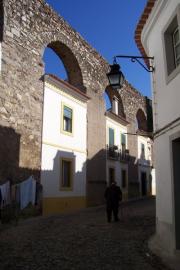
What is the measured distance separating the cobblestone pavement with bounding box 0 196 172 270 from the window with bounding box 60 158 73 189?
6.21 meters

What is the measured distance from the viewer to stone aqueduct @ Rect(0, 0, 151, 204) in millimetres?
13570

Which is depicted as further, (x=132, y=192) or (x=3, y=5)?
(x=132, y=192)

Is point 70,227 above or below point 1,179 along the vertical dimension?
below

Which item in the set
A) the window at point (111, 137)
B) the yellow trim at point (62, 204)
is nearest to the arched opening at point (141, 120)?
the window at point (111, 137)

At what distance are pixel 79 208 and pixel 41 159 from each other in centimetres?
428

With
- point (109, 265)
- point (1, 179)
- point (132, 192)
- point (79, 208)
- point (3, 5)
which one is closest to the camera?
point (109, 265)

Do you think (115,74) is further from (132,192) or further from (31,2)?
(132,192)

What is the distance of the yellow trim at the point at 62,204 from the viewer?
15.5 meters

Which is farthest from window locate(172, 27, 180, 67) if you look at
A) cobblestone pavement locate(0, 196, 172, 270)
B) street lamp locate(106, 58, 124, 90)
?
cobblestone pavement locate(0, 196, 172, 270)

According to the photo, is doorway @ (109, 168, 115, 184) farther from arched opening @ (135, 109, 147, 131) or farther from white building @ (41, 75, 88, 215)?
arched opening @ (135, 109, 147, 131)

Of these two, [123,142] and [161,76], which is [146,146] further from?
[161,76]

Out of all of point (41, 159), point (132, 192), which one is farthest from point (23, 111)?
point (132, 192)

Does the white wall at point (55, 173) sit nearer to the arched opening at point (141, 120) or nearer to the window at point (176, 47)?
the window at point (176, 47)

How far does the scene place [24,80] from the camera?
14.8 metres
